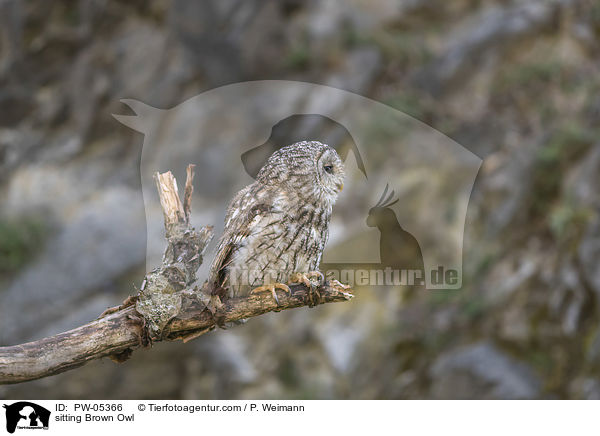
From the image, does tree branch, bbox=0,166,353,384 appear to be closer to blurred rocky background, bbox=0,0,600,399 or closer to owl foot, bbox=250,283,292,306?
owl foot, bbox=250,283,292,306

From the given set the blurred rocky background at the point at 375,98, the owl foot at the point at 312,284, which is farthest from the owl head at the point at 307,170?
the blurred rocky background at the point at 375,98

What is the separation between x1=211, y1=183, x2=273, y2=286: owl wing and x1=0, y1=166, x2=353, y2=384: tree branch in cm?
8

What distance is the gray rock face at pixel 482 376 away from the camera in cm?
374

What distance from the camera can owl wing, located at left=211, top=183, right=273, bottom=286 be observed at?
1.52 meters

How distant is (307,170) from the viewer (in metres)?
1.45

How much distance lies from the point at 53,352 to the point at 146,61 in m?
4.43
